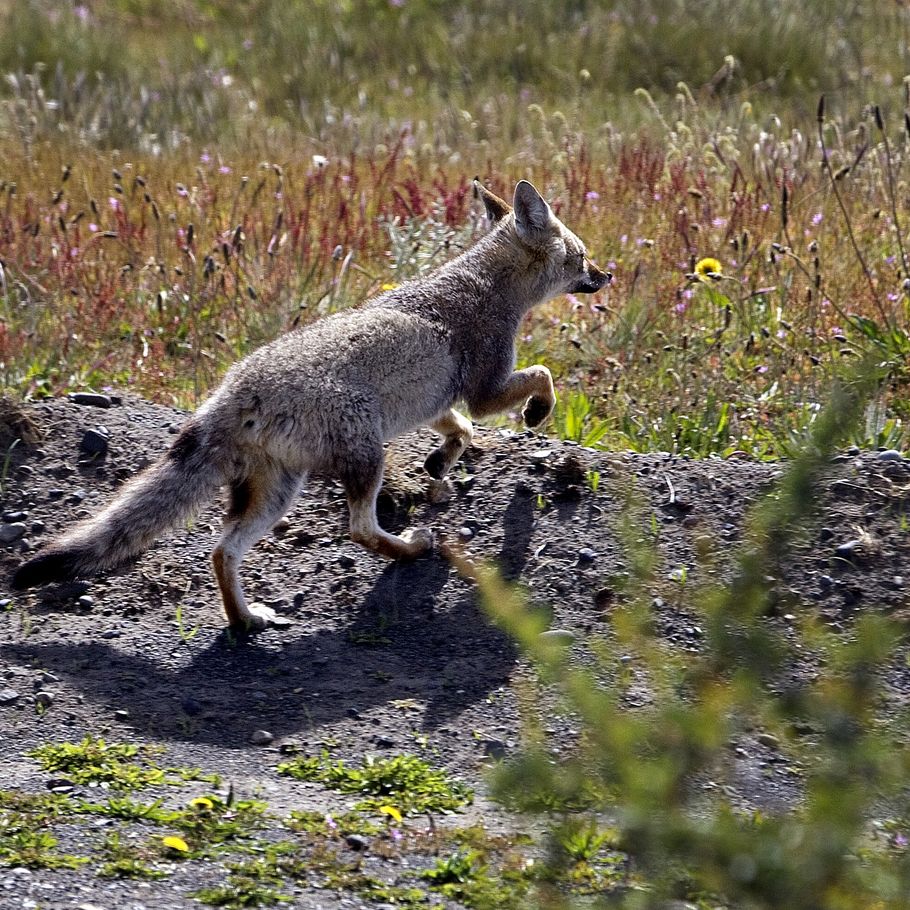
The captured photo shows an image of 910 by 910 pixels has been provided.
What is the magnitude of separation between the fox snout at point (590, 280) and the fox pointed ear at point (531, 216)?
32 centimetres

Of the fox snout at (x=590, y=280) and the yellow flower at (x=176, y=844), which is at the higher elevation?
the fox snout at (x=590, y=280)

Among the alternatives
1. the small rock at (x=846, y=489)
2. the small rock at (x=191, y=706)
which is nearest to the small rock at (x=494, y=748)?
the small rock at (x=191, y=706)

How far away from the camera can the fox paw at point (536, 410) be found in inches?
240

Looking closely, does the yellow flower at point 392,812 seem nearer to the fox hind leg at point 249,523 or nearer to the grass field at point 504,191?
the fox hind leg at point 249,523

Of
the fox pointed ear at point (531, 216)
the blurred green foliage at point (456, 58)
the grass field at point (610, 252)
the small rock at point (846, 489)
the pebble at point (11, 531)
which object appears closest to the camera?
the grass field at point (610, 252)

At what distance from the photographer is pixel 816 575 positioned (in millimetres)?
5066

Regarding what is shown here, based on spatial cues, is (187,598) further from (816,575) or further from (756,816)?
(756,816)

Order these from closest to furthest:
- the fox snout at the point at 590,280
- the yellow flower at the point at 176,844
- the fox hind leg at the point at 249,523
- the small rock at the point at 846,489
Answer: the yellow flower at the point at 176,844 < the fox hind leg at the point at 249,523 < the small rock at the point at 846,489 < the fox snout at the point at 590,280

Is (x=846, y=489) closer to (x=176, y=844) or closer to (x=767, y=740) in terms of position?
(x=767, y=740)

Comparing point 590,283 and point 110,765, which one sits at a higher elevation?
point 590,283

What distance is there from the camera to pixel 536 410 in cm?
612

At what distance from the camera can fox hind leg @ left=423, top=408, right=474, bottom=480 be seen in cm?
575

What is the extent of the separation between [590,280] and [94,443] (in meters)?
2.42

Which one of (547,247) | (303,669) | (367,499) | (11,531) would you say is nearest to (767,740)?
(303,669)
